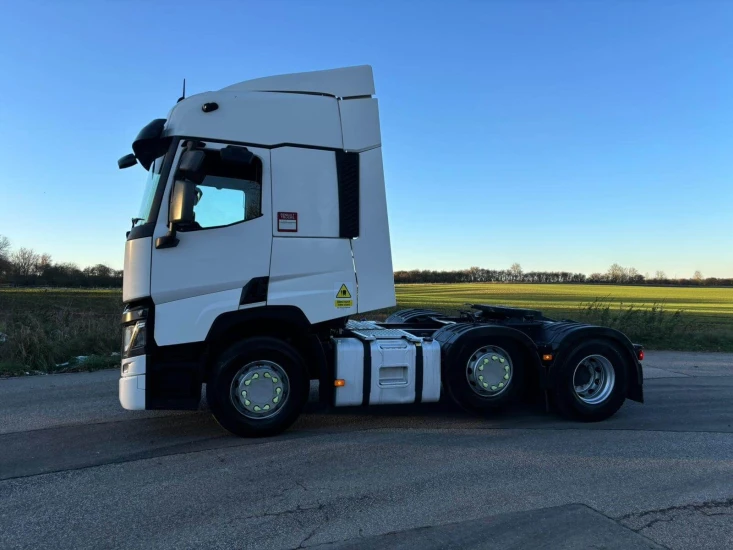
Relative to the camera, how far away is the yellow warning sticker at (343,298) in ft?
17.7

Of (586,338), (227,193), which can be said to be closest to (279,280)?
(227,193)

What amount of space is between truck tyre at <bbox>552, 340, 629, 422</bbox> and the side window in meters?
3.90

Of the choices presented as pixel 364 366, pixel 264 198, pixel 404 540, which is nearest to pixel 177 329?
pixel 264 198

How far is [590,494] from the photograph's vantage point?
3840mm

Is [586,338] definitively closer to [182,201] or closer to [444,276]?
[182,201]

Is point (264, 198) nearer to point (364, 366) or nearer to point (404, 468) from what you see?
point (364, 366)

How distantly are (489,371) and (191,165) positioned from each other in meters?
3.83

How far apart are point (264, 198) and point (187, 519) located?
2969mm

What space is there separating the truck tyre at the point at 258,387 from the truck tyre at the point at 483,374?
1.68 meters

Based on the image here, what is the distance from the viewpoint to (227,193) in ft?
16.7

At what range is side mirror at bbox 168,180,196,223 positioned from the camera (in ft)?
15.4

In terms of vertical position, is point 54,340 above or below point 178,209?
below

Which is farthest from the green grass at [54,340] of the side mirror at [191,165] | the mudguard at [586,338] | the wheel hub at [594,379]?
the wheel hub at [594,379]

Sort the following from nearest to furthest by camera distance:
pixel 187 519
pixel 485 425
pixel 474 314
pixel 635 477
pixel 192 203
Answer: pixel 187 519
pixel 635 477
pixel 192 203
pixel 485 425
pixel 474 314
